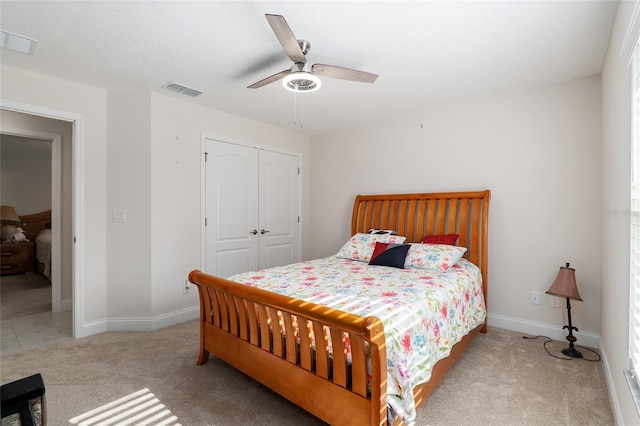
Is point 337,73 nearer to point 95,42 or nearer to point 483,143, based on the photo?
point 95,42

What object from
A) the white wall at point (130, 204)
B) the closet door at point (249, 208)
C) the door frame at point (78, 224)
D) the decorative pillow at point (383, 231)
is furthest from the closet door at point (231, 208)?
the decorative pillow at point (383, 231)

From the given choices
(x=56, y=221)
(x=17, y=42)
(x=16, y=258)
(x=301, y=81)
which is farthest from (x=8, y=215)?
(x=301, y=81)

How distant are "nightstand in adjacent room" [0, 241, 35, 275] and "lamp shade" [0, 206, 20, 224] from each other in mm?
630

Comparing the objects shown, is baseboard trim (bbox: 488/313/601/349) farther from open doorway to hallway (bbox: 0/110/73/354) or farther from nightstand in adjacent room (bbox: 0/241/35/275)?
nightstand in adjacent room (bbox: 0/241/35/275)

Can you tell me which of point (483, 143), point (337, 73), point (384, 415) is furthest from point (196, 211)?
point (483, 143)

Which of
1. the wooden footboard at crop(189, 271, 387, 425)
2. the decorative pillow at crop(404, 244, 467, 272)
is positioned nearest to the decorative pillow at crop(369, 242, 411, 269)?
the decorative pillow at crop(404, 244, 467, 272)

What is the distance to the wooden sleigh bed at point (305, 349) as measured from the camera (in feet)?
4.79

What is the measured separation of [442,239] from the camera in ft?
10.9

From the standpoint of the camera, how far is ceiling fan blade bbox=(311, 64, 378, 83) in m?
2.10

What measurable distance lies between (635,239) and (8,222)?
8888mm

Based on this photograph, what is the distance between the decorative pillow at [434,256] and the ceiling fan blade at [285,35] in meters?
2.03

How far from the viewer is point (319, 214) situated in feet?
16.2

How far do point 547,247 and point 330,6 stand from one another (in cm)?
289

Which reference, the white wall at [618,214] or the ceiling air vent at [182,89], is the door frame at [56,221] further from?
the white wall at [618,214]
